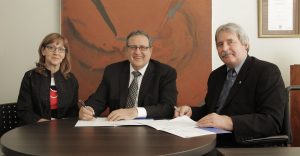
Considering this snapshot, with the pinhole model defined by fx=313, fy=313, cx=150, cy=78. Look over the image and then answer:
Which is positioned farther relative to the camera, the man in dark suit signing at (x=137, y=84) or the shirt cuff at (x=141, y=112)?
the man in dark suit signing at (x=137, y=84)

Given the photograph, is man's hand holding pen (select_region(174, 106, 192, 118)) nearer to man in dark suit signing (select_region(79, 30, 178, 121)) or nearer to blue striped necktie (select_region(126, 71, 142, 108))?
man in dark suit signing (select_region(79, 30, 178, 121))

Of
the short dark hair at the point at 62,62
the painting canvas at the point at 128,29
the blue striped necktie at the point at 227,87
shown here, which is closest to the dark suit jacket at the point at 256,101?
the blue striped necktie at the point at 227,87

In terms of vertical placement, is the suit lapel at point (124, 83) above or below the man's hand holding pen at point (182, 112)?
above

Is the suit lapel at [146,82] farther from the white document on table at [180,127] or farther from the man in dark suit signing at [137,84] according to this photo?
the white document on table at [180,127]

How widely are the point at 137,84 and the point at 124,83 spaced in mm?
98

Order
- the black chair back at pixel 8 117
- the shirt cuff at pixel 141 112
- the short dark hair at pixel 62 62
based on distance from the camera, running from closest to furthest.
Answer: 1. the shirt cuff at pixel 141 112
2. the black chair back at pixel 8 117
3. the short dark hair at pixel 62 62

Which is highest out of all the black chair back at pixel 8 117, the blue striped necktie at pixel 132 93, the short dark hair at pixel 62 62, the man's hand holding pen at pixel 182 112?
the short dark hair at pixel 62 62

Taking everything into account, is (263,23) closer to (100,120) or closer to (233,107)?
(233,107)

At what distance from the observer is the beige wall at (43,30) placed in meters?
2.94

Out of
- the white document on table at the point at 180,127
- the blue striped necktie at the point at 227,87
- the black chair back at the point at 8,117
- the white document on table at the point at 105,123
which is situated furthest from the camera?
the black chair back at the point at 8,117

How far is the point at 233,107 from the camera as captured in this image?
6.37 ft

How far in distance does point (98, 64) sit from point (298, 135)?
1877mm

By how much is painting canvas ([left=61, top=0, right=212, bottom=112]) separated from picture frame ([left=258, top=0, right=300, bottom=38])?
50 cm

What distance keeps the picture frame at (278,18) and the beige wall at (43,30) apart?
51 mm
